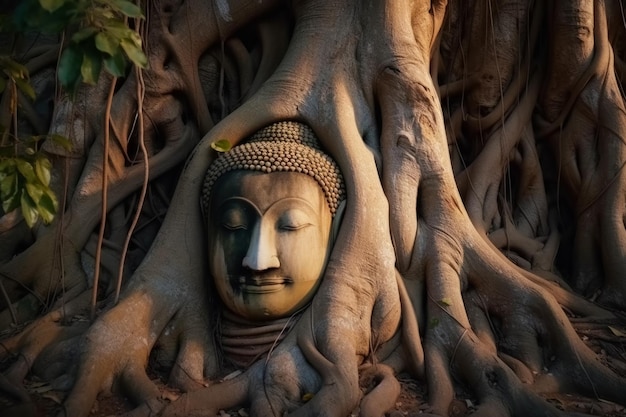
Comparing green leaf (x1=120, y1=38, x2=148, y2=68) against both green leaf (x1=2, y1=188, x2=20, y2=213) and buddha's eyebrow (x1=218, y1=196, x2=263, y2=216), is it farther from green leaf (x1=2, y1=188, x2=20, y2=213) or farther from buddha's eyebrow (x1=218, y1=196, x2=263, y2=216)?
buddha's eyebrow (x1=218, y1=196, x2=263, y2=216)

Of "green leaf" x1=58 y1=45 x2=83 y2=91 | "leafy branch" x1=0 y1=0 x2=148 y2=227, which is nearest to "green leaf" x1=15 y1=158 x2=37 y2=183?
"leafy branch" x1=0 y1=0 x2=148 y2=227

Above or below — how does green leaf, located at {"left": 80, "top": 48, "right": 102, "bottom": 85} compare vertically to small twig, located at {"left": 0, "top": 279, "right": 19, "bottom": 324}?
above

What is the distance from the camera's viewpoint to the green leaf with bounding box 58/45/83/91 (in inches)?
94.0

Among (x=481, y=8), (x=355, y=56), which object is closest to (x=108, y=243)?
(x=355, y=56)

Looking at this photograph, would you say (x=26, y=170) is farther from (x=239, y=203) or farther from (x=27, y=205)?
(x=239, y=203)

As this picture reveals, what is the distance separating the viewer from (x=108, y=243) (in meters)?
4.13

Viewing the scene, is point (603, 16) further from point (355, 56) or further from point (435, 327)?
point (435, 327)

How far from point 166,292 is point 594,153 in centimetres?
318

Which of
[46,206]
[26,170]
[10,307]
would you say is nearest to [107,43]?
[26,170]

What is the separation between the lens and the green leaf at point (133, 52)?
8.00 ft

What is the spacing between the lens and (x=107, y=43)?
239 cm

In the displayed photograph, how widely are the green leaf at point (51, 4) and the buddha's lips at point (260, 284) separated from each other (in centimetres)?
166

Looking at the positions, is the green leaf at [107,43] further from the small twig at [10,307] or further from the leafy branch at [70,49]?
the small twig at [10,307]

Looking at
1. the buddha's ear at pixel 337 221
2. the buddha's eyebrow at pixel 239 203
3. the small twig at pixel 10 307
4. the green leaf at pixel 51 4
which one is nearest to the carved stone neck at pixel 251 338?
the buddha's ear at pixel 337 221
